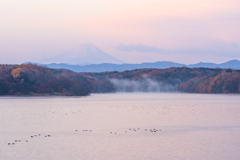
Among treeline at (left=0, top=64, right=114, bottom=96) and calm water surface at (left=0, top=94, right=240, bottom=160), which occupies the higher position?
treeline at (left=0, top=64, right=114, bottom=96)

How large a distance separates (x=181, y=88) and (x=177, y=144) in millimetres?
171101

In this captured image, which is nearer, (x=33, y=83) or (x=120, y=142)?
(x=120, y=142)

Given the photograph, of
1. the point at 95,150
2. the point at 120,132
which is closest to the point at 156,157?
the point at 95,150

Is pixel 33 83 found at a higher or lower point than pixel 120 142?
higher

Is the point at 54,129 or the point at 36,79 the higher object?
the point at 36,79

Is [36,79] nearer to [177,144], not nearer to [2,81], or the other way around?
[2,81]

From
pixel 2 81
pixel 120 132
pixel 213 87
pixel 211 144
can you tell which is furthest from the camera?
pixel 213 87

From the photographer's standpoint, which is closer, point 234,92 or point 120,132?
point 120,132

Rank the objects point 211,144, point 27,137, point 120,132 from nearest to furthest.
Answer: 1. point 211,144
2. point 27,137
3. point 120,132

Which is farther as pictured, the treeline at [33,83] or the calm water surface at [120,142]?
the treeline at [33,83]

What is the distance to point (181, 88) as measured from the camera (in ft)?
622

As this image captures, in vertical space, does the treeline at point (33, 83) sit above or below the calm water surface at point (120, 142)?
above

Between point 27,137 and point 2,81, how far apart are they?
84.3 m

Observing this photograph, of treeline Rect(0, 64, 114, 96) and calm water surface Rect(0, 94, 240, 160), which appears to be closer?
calm water surface Rect(0, 94, 240, 160)
